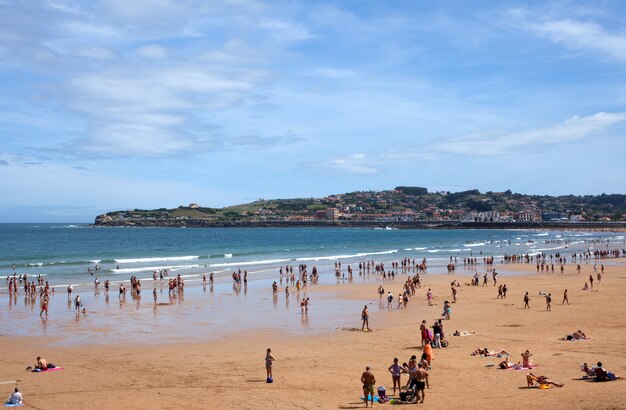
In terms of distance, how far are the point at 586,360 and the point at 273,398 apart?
908 centimetres

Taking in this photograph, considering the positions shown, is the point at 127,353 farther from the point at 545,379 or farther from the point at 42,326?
the point at 545,379

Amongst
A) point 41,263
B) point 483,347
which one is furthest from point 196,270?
point 483,347

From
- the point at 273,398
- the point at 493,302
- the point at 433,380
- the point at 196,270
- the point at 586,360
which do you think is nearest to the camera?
the point at 273,398

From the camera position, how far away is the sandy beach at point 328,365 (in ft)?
44.7

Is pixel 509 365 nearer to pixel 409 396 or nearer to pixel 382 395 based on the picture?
pixel 409 396

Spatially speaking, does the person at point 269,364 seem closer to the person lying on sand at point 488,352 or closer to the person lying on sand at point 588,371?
the person lying on sand at point 488,352

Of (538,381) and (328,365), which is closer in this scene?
(538,381)

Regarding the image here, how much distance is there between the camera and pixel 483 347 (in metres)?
19.0

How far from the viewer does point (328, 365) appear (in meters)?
17.2

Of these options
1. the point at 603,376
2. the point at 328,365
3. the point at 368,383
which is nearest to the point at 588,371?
the point at 603,376

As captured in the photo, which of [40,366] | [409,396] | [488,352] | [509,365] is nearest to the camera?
[409,396]

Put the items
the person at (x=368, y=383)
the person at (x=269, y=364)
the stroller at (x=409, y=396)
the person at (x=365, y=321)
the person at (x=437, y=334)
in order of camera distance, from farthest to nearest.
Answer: the person at (x=365, y=321)
the person at (x=437, y=334)
the person at (x=269, y=364)
the stroller at (x=409, y=396)
the person at (x=368, y=383)

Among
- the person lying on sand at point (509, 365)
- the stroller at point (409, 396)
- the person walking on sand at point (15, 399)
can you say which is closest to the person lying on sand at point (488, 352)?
the person lying on sand at point (509, 365)

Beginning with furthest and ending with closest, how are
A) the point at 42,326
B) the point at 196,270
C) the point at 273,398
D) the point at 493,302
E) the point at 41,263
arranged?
the point at 41,263 → the point at 196,270 → the point at 493,302 → the point at 42,326 → the point at 273,398
